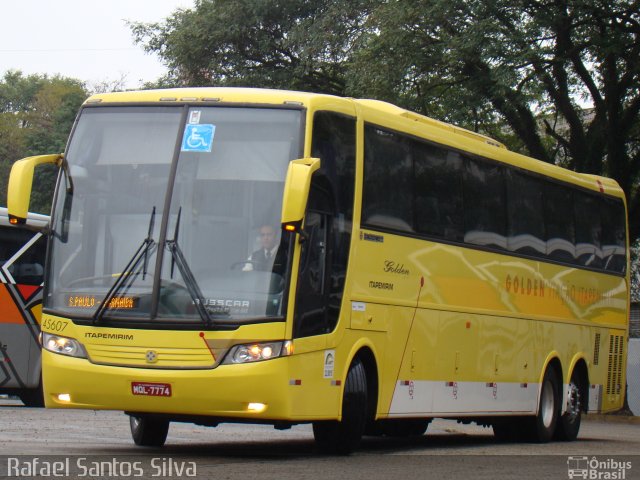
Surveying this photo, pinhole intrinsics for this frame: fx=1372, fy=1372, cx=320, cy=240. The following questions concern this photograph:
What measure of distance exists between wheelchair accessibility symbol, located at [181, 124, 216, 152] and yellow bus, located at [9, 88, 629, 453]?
0.05 ft

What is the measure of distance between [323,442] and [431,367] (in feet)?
7.59

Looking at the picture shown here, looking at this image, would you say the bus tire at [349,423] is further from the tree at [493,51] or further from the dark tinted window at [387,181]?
the tree at [493,51]

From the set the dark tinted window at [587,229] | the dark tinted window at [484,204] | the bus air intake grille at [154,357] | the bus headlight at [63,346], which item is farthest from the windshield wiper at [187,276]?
the dark tinted window at [587,229]

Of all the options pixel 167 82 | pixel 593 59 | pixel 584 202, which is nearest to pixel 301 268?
Result: pixel 584 202

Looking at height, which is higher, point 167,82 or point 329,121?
point 167,82

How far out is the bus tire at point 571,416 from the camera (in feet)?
63.5

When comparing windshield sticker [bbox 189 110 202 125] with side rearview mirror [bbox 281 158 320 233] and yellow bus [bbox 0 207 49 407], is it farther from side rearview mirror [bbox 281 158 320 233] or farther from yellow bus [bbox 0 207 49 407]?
yellow bus [bbox 0 207 49 407]

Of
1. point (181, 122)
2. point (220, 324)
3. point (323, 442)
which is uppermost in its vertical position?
point (181, 122)

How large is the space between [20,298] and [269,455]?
9.59 meters

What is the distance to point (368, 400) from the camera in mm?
13977

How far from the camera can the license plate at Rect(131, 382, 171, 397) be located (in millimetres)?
11883

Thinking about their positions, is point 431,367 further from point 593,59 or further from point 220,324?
point 593,59

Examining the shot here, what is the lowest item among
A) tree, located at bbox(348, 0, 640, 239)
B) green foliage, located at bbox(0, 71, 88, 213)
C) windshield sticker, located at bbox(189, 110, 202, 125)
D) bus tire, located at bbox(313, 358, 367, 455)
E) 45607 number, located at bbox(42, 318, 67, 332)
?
bus tire, located at bbox(313, 358, 367, 455)

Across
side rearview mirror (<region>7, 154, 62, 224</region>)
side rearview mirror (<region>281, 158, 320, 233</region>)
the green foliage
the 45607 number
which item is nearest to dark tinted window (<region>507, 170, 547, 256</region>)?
side rearview mirror (<region>281, 158, 320, 233</region>)
